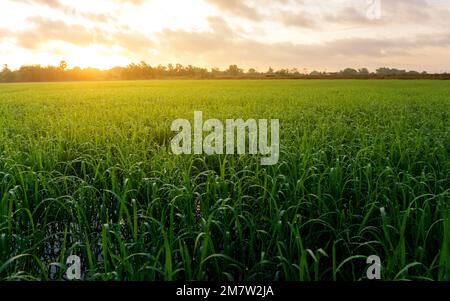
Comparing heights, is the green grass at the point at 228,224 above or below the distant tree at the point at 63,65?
below

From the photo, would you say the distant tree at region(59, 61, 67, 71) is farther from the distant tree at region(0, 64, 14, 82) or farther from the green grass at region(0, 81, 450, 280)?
the green grass at region(0, 81, 450, 280)

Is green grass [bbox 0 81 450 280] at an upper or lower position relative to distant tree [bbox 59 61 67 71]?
lower

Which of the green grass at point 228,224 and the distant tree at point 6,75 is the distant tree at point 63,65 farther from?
the green grass at point 228,224

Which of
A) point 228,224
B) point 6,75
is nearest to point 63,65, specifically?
point 6,75

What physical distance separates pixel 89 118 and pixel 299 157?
6773mm

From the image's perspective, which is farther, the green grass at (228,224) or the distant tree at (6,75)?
the distant tree at (6,75)

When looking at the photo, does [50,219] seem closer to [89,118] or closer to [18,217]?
[18,217]

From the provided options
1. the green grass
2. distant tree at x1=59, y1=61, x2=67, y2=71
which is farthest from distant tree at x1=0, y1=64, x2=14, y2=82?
the green grass

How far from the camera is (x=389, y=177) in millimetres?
4699

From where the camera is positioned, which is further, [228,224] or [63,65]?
[63,65]

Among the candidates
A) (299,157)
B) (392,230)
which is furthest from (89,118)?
(392,230)

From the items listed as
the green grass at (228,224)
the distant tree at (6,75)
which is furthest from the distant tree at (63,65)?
the green grass at (228,224)

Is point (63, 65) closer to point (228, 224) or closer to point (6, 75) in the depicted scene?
point (6, 75)

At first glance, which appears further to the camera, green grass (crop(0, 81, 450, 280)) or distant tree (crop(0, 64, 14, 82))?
distant tree (crop(0, 64, 14, 82))
